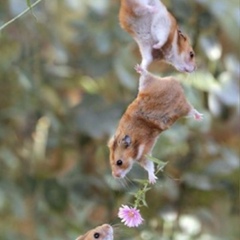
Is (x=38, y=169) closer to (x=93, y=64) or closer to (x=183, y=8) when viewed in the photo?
(x=93, y=64)

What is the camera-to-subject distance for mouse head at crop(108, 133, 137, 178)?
0.40m

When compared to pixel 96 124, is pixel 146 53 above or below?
below

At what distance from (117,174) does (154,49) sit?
7 centimetres

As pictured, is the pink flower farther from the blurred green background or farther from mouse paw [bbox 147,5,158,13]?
the blurred green background

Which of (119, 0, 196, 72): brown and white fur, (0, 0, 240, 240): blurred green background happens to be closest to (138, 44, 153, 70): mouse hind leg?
(119, 0, 196, 72): brown and white fur

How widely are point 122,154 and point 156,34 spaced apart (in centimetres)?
6

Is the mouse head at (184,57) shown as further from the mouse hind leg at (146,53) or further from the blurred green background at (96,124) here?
the blurred green background at (96,124)

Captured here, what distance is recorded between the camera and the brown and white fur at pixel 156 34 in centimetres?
41

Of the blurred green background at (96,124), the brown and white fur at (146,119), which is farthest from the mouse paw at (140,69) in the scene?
the blurred green background at (96,124)

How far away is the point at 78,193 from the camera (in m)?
1.15

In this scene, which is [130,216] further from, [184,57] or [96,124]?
[96,124]

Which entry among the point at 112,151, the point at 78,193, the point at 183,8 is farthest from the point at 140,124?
the point at 78,193

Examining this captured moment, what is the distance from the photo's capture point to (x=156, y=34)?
0.41m

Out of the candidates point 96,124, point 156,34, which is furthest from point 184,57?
point 96,124
